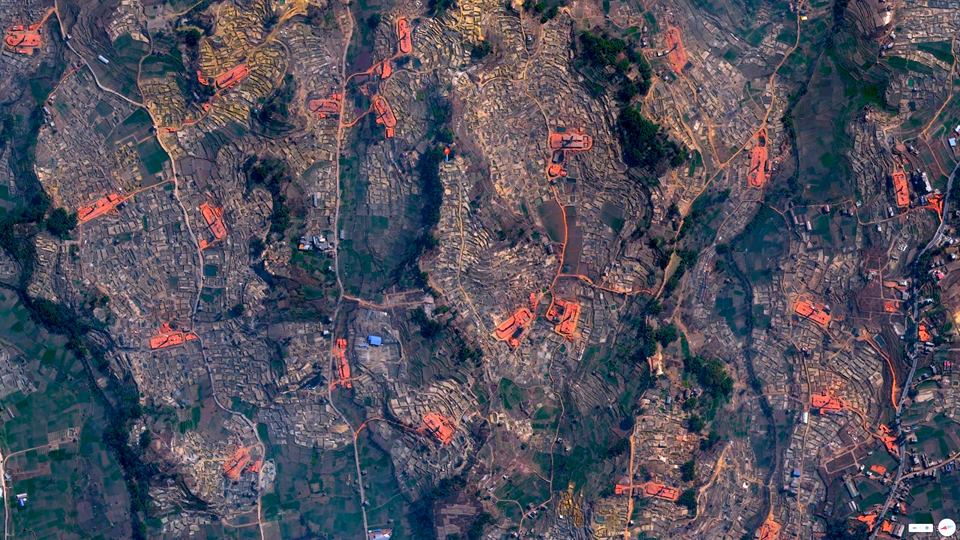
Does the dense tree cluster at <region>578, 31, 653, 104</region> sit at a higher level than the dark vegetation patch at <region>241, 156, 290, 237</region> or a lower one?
higher

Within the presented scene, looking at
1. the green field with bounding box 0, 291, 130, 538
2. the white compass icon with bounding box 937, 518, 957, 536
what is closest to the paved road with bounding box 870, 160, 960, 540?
the white compass icon with bounding box 937, 518, 957, 536

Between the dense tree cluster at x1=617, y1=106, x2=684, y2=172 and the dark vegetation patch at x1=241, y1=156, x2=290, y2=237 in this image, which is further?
the dark vegetation patch at x1=241, y1=156, x2=290, y2=237

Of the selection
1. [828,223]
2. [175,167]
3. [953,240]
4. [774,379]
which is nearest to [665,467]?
[774,379]

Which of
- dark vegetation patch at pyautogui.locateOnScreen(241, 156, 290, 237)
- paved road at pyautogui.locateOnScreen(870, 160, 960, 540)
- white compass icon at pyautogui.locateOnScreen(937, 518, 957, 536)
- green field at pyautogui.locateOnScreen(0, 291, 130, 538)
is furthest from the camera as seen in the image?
green field at pyautogui.locateOnScreen(0, 291, 130, 538)

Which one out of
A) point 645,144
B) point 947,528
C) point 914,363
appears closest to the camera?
point 947,528

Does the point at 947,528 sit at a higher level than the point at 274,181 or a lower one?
lower

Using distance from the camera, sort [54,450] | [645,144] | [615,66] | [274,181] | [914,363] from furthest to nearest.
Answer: [54,450] < [274,181] < [615,66] < [645,144] < [914,363]

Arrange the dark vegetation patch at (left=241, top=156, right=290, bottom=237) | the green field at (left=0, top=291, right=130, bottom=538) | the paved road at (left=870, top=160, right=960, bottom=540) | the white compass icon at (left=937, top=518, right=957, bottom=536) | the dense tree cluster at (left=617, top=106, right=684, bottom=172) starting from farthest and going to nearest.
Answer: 1. the green field at (left=0, top=291, right=130, bottom=538)
2. the dark vegetation patch at (left=241, top=156, right=290, bottom=237)
3. the dense tree cluster at (left=617, top=106, right=684, bottom=172)
4. the paved road at (left=870, top=160, right=960, bottom=540)
5. the white compass icon at (left=937, top=518, right=957, bottom=536)

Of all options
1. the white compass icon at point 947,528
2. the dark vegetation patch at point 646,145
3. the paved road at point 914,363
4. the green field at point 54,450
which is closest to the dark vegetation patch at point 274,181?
the green field at point 54,450

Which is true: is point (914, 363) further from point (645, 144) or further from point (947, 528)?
point (645, 144)

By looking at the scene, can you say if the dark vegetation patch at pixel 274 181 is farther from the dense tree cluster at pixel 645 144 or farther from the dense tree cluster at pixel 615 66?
the dense tree cluster at pixel 645 144

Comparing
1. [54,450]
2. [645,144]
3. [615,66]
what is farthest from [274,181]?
[645,144]

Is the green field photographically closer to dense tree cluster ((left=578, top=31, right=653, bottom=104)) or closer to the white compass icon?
dense tree cluster ((left=578, top=31, right=653, bottom=104))

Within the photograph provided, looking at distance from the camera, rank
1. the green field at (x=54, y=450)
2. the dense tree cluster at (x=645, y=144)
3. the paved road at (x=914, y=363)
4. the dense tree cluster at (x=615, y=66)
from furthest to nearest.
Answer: the green field at (x=54, y=450) → the dense tree cluster at (x=615, y=66) → the dense tree cluster at (x=645, y=144) → the paved road at (x=914, y=363)
